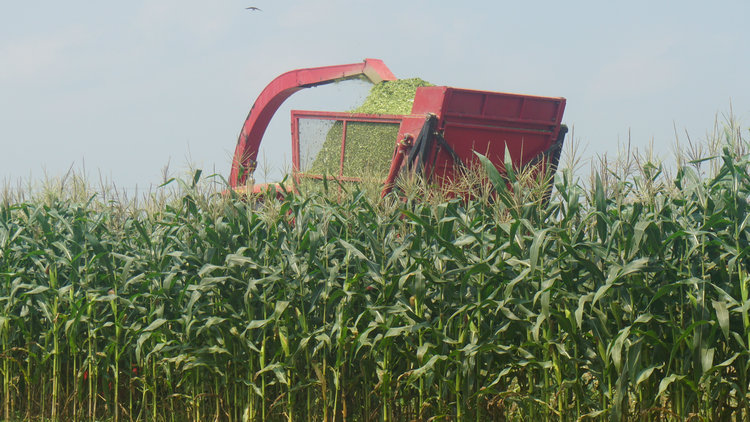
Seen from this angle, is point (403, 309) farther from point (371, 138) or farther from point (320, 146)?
point (320, 146)

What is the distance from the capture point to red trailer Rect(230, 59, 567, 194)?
848cm

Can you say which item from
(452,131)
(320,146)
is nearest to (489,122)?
(452,131)

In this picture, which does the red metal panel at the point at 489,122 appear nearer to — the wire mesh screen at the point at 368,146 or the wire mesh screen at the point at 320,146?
the wire mesh screen at the point at 368,146

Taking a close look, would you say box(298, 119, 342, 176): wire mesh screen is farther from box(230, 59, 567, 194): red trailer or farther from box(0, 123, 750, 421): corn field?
box(0, 123, 750, 421): corn field

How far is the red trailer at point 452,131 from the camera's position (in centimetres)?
848

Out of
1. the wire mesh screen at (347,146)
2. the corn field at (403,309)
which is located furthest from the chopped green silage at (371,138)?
the corn field at (403,309)

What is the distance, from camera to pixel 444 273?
15.3 feet

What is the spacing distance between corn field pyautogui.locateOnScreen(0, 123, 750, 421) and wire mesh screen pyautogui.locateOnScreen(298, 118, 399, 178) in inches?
128

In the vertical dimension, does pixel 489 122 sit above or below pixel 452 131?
above

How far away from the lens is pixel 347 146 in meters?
9.47

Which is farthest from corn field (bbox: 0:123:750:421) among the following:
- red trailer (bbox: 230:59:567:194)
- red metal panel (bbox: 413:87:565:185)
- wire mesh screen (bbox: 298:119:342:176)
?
wire mesh screen (bbox: 298:119:342:176)

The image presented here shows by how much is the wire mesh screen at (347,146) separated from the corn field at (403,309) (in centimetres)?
326

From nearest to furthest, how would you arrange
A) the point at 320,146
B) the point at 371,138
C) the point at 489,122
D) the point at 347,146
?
the point at 489,122, the point at 371,138, the point at 347,146, the point at 320,146

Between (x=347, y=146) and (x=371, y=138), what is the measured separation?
0.36 meters
